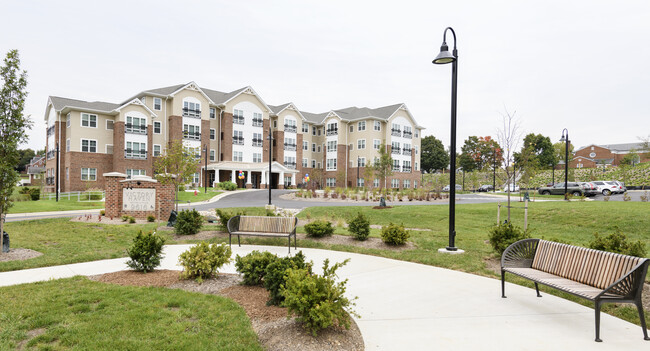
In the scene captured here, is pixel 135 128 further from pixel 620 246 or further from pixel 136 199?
pixel 620 246

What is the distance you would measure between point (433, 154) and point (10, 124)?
78.3 m

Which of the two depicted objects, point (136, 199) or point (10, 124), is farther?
point (136, 199)

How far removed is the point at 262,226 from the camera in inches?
387

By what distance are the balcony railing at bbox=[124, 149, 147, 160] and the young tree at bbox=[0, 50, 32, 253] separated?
35009 mm

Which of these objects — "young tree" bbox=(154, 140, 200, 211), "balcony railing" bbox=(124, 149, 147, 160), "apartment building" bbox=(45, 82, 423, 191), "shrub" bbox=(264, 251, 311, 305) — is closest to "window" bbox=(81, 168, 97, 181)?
"apartment building" bbox=(45, 82, 423, 191)

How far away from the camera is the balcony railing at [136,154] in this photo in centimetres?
3975

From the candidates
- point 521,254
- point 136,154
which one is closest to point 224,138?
point 136,154

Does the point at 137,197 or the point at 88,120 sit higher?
the point at 88,120

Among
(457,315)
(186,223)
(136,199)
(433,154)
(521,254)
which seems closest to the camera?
(457,315)

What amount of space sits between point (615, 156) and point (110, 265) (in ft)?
337

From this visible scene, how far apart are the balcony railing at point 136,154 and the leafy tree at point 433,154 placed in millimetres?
59191

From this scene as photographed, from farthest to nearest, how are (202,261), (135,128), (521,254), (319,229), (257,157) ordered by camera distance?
(257,157) < (135,128) < (319,229) < (202,261) < (521,254)

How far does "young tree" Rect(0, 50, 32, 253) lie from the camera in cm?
799

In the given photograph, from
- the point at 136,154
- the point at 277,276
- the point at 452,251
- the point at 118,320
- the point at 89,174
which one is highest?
the point at 136,154
